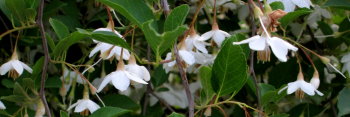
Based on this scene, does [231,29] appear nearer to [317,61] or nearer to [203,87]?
[317,61]

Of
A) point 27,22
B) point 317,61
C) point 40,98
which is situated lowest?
point 317,61

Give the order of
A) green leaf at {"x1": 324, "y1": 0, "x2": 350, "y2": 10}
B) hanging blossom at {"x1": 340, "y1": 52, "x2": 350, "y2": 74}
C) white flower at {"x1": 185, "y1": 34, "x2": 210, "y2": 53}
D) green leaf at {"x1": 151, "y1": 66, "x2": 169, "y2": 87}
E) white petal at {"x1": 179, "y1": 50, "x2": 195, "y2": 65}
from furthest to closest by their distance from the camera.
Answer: green leaf at {"x1": 151, "y1": 66, "x2": 169, "y2": 87}, hanging blossom at {"x1": 340, "y1": 52, "x2": 350, "y2": 74}, green leaf at {"x1": 324, "y1": 0, "x2": 350, "y2": 10}, white flower at {"x1": 185, "y1": 34, "x2": 210, "y2": 53}, white petal at {"x1": 179, "y1": 50, "x2": 195, "y2": 65}

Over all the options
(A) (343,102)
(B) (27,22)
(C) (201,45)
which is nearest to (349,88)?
(A) (343,102)

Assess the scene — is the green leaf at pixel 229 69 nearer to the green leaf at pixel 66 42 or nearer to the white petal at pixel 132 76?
the white petal at pixel 132 76

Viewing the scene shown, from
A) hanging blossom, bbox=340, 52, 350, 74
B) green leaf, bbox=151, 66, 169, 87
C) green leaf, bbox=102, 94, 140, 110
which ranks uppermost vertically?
hanging blossom, bbox=340, 52, 350, 74

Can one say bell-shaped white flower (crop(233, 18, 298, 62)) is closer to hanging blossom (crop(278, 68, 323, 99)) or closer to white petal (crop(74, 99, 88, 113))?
hanging blossom (crop(278, 68, 323, 99))

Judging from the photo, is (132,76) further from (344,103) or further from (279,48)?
(344,103)

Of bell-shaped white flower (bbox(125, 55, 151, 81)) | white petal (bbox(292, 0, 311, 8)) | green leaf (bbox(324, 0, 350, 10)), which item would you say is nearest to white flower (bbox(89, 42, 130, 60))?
bell-shaped white flower (bbox(125, 55, 151, 81))
